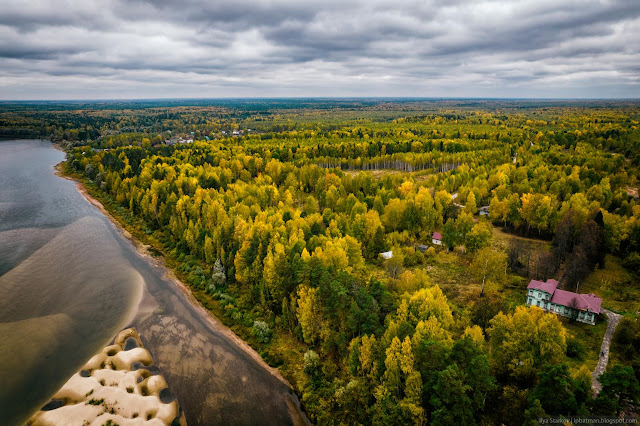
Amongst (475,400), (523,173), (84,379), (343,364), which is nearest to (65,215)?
(84,379)

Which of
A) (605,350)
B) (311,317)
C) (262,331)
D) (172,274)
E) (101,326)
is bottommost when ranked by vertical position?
(101,326)

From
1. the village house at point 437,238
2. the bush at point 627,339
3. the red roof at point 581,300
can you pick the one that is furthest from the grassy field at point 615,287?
the village house at point 437,238

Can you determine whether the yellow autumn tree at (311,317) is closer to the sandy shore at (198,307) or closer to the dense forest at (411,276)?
the dense forest at (411,276)

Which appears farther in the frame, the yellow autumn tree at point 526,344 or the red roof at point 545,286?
the red roof at point 545,286

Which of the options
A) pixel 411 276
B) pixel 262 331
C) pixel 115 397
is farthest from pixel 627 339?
pixel 115 397

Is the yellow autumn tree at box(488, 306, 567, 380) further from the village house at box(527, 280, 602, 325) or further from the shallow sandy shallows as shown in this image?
the shallow sandy shallows

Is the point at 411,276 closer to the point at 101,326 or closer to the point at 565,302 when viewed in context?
the point at 565,302
